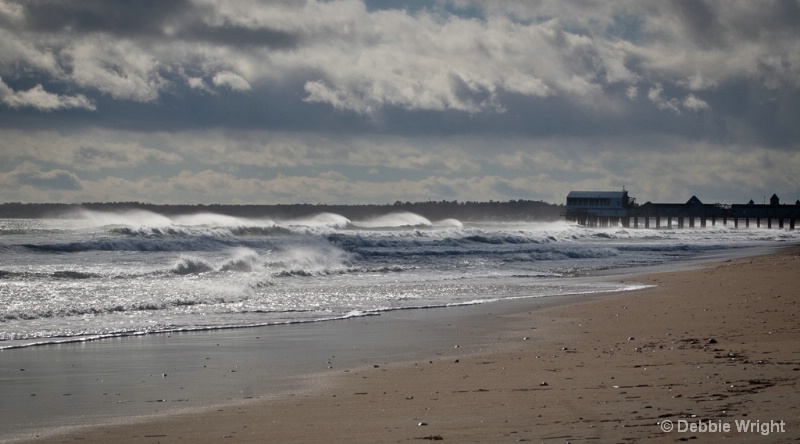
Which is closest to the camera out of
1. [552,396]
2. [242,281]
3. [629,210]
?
[552,396]

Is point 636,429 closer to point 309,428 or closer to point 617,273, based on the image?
point 309,428

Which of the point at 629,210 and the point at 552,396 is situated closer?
the point at 552,396

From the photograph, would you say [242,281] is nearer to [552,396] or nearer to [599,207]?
[552,396]

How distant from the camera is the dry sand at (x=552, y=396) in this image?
259 inches

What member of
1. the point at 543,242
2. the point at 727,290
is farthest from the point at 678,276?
the point at 543,242

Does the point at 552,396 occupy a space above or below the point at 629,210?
below

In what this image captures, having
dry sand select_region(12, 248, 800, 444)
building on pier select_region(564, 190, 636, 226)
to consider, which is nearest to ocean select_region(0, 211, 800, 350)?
dry sand select_region(12, 248, 800, 444)

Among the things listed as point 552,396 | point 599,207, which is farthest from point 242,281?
point 599,207

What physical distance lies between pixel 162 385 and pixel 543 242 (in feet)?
171

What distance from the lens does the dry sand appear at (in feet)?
21.6

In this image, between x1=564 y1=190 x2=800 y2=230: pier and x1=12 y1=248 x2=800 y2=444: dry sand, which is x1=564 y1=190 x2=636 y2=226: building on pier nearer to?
x1=564 y1=190 x2=800 y2=230: pier

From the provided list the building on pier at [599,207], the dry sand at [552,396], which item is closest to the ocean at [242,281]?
the dry sand at [552,396]

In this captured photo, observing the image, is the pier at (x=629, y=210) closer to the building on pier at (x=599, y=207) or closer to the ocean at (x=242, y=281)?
the building on pier at (x=599, y=207)

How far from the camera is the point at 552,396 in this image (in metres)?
7.98
